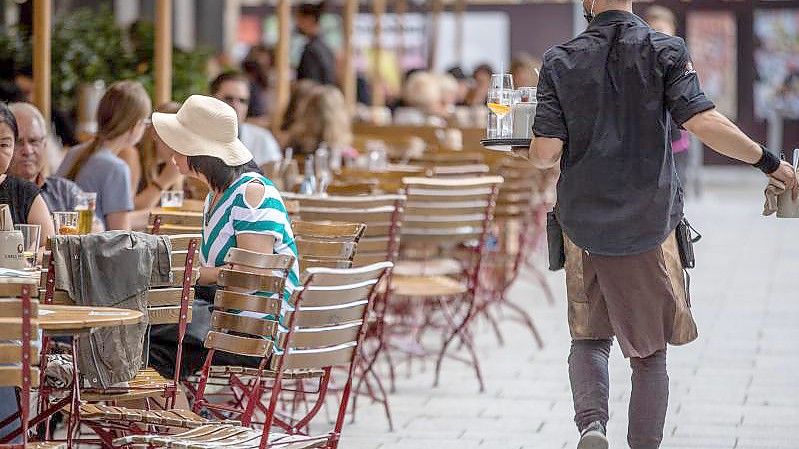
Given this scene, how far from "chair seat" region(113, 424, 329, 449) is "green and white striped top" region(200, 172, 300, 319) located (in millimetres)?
643

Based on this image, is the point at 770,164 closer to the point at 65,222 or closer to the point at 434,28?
the point at 65,222

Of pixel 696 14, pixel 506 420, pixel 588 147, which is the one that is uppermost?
pixel 696 14

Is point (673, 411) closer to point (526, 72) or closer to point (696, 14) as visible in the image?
point (526, 72)

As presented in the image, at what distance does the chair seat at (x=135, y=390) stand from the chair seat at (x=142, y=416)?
A: 0.10 ft

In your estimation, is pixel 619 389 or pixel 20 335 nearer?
pixel 20 335

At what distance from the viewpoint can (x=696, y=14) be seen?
24.1m

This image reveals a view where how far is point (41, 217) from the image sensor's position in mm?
5051

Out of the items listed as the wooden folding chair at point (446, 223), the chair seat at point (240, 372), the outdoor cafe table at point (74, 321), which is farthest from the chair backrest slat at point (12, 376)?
the wooden folding chair at point (446, 223)

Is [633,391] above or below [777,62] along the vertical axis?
below

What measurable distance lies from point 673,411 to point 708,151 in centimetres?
1843

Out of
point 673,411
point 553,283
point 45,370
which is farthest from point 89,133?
point 45,370

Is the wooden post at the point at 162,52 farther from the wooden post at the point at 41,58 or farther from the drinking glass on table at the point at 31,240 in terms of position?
the drinking glass on table at the point at 31,240

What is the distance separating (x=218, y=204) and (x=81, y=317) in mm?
1098

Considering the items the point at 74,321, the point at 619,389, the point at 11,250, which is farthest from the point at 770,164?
the point at 619,389
